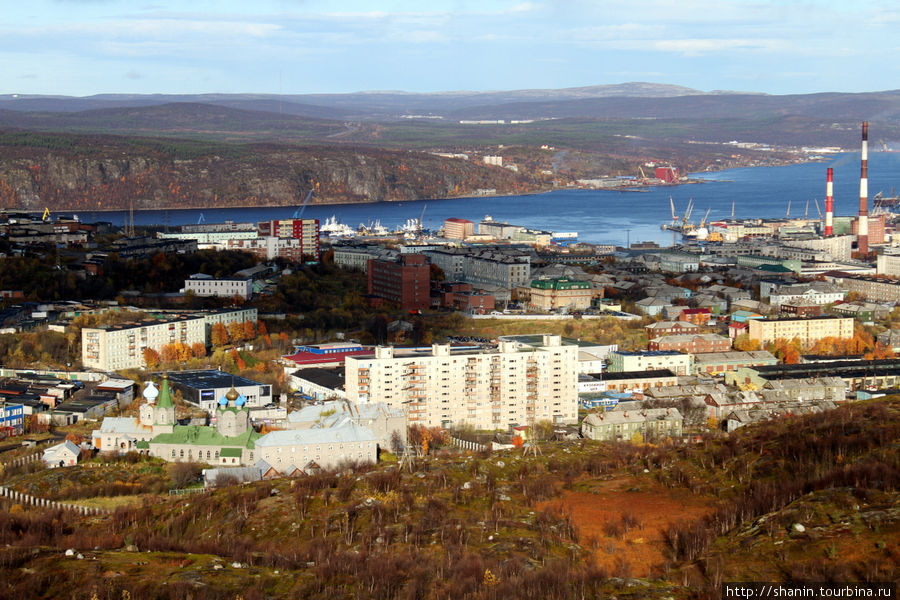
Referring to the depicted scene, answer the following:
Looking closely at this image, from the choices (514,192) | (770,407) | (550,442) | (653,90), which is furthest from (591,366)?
(653,90)

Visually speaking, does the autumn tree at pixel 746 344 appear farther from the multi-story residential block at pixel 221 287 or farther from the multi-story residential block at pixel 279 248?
the multi-story residential block at pixel 279 248

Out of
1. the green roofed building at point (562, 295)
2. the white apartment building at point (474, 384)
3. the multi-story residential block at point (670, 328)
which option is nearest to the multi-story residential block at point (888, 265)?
the green roofed building at point (562, 295)

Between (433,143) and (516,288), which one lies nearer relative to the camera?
(516,288)

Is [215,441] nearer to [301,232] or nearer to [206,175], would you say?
[301,232]

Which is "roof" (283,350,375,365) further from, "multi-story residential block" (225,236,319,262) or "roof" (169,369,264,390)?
"multi-story residential block" (225,236,319,262)

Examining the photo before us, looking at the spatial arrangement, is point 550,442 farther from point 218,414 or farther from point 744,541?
point 744,541

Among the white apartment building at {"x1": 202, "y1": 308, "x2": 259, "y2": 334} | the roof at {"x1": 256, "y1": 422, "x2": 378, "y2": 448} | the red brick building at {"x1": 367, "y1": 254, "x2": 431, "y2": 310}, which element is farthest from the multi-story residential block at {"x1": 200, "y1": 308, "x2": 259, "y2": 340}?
the roof at {"x1": 256, "y1": 422, "x2": 378, "y2": 448}

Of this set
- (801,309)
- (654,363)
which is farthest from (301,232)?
(654,363)
